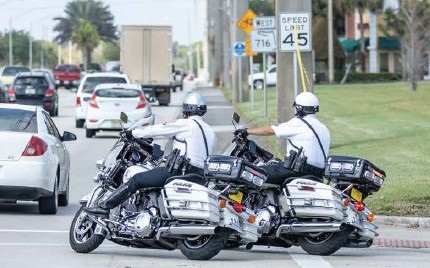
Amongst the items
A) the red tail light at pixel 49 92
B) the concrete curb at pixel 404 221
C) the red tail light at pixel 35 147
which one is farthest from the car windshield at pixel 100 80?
the concrete curb at pixel 404 221

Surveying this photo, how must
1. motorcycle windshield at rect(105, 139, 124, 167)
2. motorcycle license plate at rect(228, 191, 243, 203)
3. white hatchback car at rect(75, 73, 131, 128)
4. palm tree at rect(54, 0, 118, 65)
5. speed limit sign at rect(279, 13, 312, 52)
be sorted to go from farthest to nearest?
palm tree at rect(54, 0, 118, 65) < white hatchback car at rect(75, 73, 131, 128) < speed limit sign at rect(279, 13, 312, 52) < motorcycle windshield at rect(105, 139, 124, 167) < motorcycle license plate at rect(228, 191, 243, 203)

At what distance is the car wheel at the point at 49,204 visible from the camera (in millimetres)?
16891

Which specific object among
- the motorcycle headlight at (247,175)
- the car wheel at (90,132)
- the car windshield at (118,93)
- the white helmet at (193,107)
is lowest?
the car wheel at (90,132)

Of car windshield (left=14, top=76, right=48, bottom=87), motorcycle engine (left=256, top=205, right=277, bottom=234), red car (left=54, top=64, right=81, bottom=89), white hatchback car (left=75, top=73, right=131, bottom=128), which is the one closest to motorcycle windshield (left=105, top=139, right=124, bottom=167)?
motorcycle engine (left=256, top=205, right=277, bottom=234)

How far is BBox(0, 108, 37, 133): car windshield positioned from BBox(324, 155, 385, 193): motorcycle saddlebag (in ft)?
17.3

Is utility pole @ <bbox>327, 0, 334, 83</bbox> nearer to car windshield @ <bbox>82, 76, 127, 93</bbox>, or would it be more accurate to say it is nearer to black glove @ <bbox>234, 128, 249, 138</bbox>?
car windshield @ <bbox>82, 76, 127, 93</bbox>

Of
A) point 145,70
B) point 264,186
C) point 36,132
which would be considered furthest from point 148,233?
point 145,70

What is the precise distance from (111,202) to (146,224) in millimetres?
471

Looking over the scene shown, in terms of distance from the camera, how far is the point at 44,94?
4694 centimetres

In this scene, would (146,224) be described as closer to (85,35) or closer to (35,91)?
(35,91)

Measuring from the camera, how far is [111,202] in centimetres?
1275

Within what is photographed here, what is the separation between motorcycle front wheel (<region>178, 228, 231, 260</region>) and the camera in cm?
1254

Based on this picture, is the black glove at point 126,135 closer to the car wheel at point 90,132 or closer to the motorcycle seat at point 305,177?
the motorcycle seat at point 305,177

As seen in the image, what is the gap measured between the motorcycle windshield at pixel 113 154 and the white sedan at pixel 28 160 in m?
3.28
